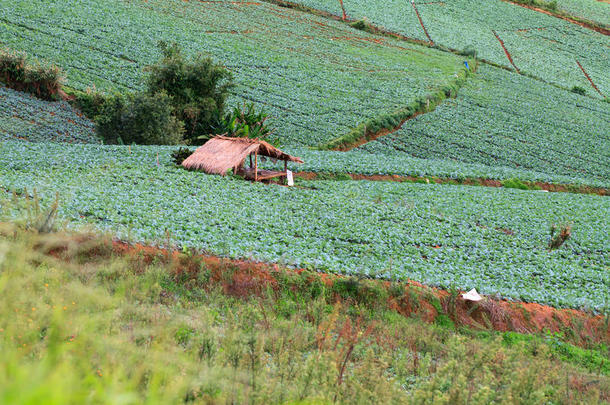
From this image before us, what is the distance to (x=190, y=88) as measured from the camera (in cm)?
3228

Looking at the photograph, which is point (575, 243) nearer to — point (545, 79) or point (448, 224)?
point (448, 224)

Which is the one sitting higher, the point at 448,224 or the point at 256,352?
the point at 256,352

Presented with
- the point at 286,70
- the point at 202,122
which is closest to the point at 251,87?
the point at 286,70

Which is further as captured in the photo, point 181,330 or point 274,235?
point 274,235

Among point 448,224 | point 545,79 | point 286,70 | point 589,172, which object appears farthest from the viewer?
point 545,79

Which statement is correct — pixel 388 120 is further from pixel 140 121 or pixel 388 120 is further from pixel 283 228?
pixel 283 228

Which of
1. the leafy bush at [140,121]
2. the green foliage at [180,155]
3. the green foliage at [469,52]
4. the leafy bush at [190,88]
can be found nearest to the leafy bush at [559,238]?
the green foliage at [180,155]

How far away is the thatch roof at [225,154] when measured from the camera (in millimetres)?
21406

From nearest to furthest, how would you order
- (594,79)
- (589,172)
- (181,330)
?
1. (181,330)
2. (589,172)
3. (594,79)

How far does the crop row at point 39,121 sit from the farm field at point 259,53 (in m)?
3.61

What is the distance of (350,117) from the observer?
40875 millimetres

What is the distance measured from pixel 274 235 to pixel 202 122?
19.4m

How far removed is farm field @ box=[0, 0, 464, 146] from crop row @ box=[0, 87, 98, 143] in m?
3.61

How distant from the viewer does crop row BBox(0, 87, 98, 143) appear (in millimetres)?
29039
